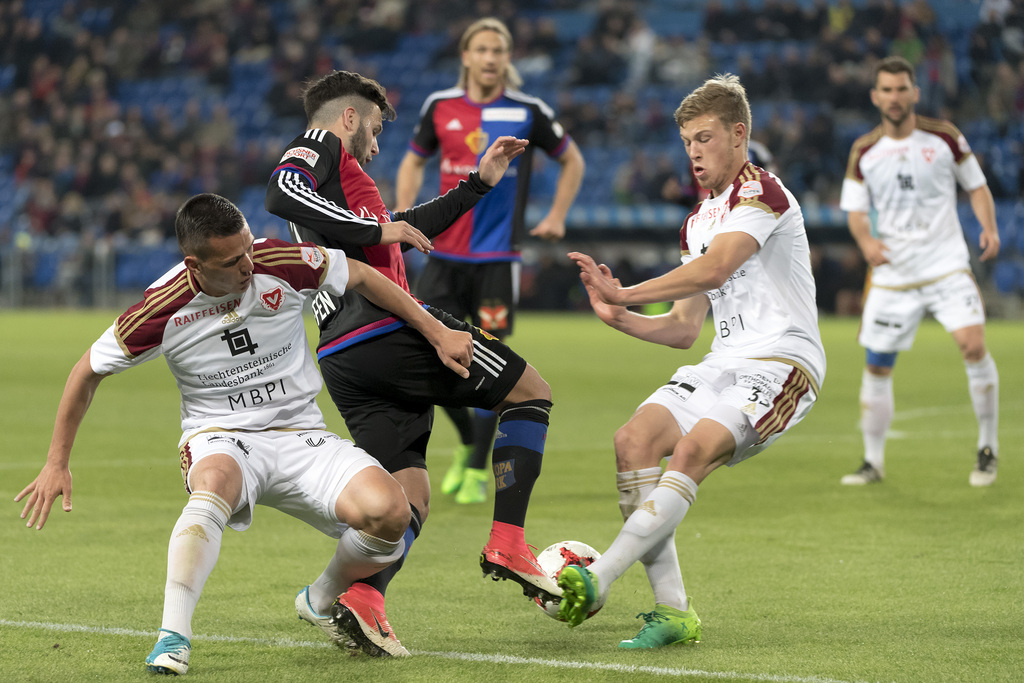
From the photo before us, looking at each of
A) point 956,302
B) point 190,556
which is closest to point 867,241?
point 956,302

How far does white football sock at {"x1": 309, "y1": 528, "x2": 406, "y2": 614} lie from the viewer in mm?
3939

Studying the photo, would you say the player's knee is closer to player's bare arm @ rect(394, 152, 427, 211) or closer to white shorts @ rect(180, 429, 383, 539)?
white shorts @ rect(180, 429, 383, 539)

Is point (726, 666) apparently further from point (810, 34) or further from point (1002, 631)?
point (810, 34)

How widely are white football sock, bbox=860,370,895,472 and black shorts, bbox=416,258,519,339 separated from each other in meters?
2.29

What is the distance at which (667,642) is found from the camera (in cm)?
412

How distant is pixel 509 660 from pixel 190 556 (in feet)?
3.41

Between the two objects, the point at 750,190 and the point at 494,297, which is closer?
the point at 750,190

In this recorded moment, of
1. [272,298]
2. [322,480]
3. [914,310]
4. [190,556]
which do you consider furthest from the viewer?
[914,310]

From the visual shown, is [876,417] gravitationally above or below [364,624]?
above

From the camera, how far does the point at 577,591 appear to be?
376 centimetres

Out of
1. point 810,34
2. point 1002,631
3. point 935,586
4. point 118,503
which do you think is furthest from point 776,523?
point 810,34

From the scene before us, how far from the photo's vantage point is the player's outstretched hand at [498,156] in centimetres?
460

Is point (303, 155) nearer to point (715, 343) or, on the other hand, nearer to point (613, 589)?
point (715, 343)

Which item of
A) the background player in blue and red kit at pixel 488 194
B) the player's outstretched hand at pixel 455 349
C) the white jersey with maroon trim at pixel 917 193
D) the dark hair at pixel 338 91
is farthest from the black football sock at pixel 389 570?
the white jersey with maroon trim at pixel 917 193
